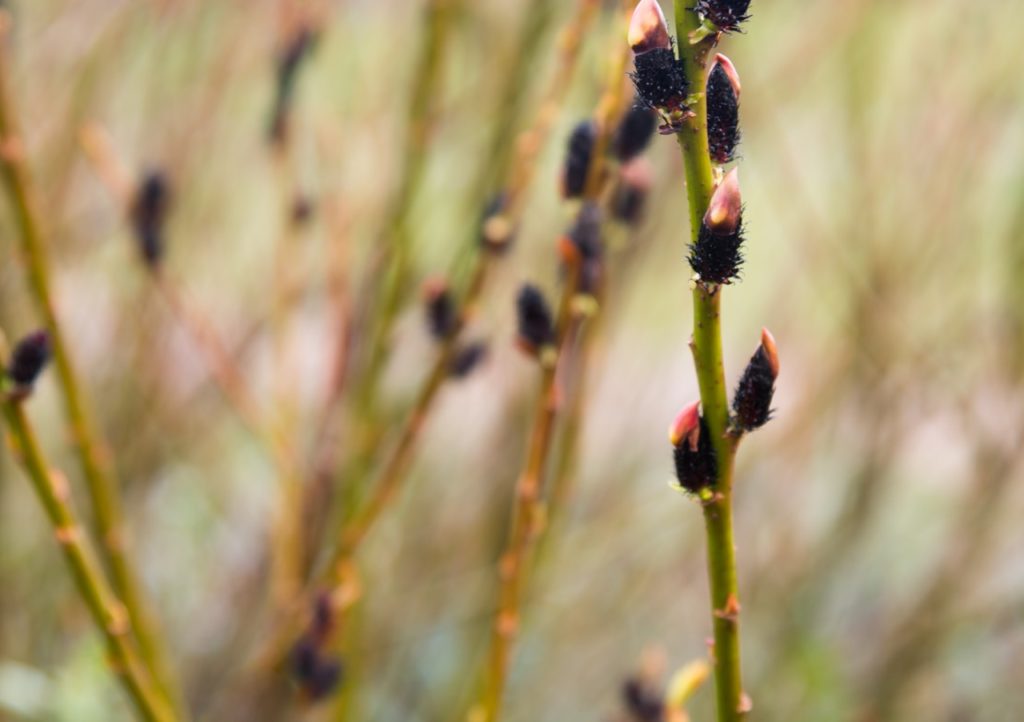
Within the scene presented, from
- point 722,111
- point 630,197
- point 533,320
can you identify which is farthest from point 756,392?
point 630,197

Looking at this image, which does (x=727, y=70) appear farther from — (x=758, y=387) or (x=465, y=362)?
(x=465, y=362)

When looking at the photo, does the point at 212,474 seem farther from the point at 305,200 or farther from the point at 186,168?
the point at 305,200

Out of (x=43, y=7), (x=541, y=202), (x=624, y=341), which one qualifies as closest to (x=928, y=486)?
(x=624, y=341)

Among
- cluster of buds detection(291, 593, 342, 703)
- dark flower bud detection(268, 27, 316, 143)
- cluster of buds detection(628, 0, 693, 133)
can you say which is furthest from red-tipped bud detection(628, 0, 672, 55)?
dark flower bud detection(268, 27, 316, 143)

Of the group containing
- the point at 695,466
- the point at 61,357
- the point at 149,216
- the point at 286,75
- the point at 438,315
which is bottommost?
the point at 695,466

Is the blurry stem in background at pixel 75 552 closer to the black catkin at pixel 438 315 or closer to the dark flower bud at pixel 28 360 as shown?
the dark flower bud at pixel 28 360

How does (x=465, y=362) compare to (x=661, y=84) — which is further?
(x=465, y=362)

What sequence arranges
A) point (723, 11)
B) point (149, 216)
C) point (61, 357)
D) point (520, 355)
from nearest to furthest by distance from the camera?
point (723, 11), point (61, 357), point (149, 216), point (520, 355)

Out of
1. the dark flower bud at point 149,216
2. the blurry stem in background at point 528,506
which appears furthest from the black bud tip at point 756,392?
the dark flower bud at point 149,216
